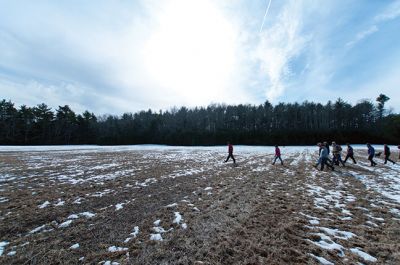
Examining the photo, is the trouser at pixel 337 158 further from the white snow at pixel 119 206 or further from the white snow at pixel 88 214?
the white snow at pixel 88 214

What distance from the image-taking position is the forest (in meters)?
53.9

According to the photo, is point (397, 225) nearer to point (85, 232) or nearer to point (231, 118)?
point (85, 232)

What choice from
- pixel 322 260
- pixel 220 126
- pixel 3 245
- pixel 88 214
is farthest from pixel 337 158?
pixel 220 126

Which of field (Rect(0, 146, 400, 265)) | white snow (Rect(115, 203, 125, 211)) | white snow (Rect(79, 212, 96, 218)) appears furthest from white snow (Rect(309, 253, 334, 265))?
white snow (Rect(79, 212, 96, 218))

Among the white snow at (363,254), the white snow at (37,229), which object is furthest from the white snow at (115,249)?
the white snow at (363,254)

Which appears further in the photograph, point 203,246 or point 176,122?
point 176,122

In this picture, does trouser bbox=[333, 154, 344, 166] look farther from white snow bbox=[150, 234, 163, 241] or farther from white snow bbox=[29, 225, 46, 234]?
white snow bbox=[29, 225, 46, 234]

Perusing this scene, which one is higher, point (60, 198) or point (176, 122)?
point (176, 122)

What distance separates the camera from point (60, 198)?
6.83 metres

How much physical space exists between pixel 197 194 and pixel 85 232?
12.9 ft

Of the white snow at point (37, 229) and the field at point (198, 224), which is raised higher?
the field at point (198, 224)

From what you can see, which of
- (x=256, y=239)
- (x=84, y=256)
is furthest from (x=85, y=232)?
(x=256, y=239)

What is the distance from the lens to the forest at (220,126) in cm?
5391

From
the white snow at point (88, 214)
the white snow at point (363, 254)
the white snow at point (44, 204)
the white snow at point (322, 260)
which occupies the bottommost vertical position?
the white snow at point (88, 214)
